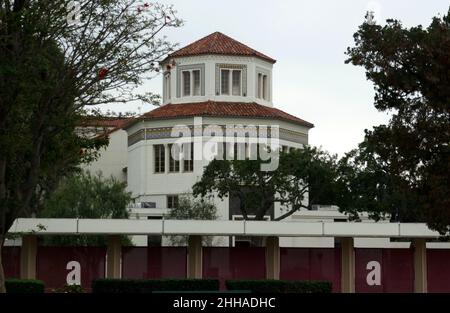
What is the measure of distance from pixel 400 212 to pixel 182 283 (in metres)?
35.3

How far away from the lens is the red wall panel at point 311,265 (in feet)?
159

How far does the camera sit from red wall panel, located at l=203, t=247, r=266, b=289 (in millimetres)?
48094

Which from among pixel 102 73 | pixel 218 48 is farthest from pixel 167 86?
pixel 102 73

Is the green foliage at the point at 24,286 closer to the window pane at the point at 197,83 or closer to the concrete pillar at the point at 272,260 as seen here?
the concrete pillar at the point at 272,260

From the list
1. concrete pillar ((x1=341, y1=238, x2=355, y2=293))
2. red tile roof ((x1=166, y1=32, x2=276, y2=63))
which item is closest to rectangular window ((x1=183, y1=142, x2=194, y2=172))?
red tile roof ((x1=166, y1=32, x2=276, y2=63))

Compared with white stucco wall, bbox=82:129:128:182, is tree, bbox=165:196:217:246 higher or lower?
lower

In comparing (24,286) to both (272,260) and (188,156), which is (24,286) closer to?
(272,260)

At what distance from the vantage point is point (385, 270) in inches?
1928

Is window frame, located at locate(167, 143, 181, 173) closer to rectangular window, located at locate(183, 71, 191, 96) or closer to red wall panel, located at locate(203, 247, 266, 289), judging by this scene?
rectangular window, located at locate(183, 71, 191, 96)

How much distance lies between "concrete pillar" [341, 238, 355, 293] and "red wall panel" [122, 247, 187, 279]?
7.06 meters

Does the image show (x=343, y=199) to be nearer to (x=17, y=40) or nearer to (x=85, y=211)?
→ (x=85, y=211)

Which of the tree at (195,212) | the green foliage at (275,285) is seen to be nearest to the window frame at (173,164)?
the tree at (195,212)

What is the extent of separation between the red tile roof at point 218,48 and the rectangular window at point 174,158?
809cm
